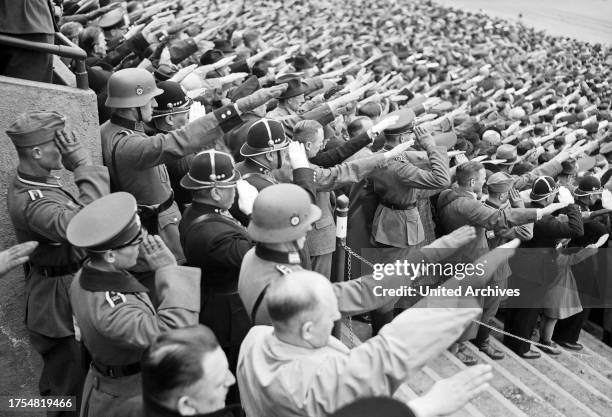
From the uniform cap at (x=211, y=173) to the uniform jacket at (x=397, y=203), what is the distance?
6.84 ft

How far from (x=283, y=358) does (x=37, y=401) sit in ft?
7.95

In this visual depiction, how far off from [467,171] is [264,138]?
2.18 metres

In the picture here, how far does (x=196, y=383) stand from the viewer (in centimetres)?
237

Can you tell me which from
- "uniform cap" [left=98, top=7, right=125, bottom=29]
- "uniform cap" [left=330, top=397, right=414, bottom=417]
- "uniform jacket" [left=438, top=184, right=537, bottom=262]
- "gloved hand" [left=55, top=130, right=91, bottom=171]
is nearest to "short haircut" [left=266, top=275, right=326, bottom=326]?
"uniform cap" [left=330, top=397, right=414, bottom=417]

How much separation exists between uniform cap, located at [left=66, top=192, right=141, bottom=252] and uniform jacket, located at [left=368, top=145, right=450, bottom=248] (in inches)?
122

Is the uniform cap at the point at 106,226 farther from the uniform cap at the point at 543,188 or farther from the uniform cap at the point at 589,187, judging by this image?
the uniform cap at the point at 589,187

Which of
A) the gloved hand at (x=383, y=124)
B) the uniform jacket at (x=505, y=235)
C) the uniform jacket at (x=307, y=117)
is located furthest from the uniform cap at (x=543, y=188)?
the uniform jacket at (x=307, y=117)

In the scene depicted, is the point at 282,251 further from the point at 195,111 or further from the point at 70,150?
the point at 195,111

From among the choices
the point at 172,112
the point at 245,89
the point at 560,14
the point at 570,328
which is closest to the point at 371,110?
the point at 245,89

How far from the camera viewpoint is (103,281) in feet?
10.2

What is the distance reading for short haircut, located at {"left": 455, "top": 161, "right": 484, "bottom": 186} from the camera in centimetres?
610

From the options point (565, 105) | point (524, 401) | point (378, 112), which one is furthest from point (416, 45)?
point (524, 401)

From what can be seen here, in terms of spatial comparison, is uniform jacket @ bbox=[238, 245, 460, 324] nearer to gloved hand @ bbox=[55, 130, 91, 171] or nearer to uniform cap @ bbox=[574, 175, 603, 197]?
gloved hand @ bbox=[55, 130, 91, 171]

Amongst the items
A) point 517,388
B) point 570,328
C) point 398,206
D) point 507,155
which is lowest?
point 570,328
